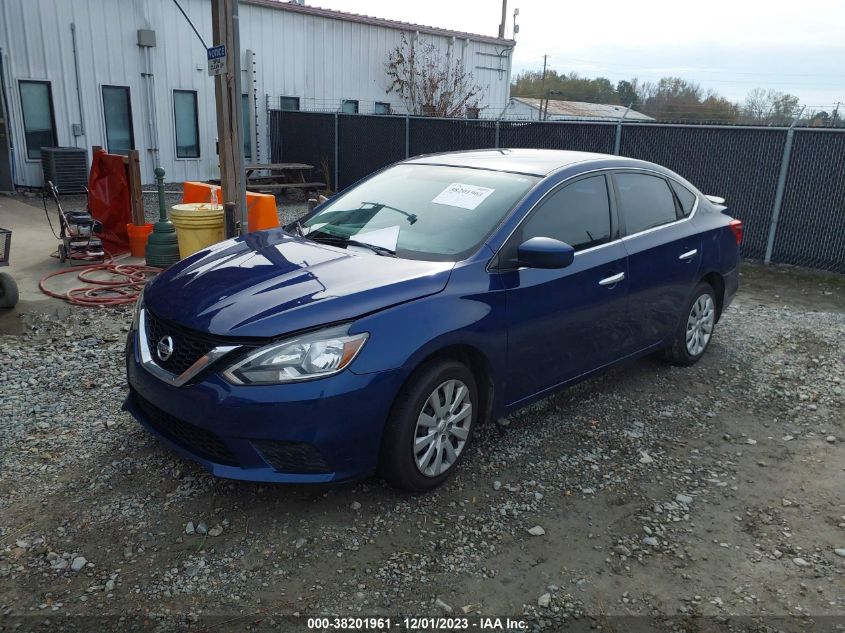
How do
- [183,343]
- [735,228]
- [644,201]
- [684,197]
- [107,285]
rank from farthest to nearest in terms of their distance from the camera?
[107,285] → [735,228] → [684,197] → [644,201] → [183,343]

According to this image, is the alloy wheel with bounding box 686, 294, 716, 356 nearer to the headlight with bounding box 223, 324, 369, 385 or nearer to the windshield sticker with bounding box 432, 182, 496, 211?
the windshield sticker with bounding box 432, 182, 496, 211

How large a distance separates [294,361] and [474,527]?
119cm

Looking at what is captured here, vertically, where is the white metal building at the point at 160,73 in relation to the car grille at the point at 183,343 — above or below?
above

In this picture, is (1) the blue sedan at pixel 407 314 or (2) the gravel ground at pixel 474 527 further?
(1) the blue sedan at pixel 407 314

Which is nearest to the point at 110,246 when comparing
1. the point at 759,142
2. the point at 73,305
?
the point at 73,305

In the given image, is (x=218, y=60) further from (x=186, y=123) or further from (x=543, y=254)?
(x=186, y=123)

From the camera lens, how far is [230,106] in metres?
6.95

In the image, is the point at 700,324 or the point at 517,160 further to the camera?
the point at 700,324

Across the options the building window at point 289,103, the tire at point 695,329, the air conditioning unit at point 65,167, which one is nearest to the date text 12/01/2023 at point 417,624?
the tire at point 695,329

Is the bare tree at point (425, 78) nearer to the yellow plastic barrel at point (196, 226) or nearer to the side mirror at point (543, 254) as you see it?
the yellow plastic barrel at point (196, 226)

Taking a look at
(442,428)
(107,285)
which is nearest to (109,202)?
(107,285)

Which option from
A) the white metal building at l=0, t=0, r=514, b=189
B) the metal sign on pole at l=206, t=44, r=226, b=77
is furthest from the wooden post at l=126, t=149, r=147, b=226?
the white metal building at l=0, t=0, r=514, b=189

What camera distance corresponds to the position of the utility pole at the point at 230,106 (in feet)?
21.9

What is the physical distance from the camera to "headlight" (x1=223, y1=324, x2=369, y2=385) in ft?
9.50
